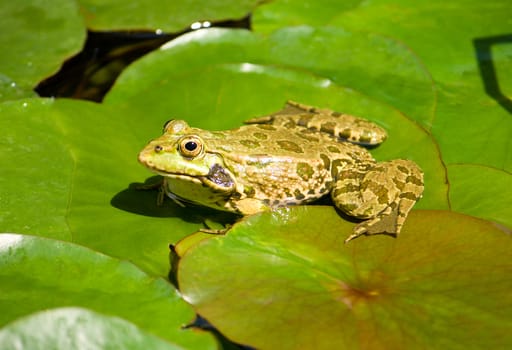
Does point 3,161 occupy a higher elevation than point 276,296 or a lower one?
higher

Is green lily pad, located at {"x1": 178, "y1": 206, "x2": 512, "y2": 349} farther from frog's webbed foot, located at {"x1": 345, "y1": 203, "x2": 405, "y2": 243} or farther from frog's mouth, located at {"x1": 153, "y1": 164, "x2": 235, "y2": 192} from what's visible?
frog's mouth, located at {"x1": 153, "y1": 164, "x2": 235, "y2": 192}

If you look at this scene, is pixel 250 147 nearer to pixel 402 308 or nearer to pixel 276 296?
pixel 276 296

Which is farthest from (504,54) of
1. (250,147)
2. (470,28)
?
(250,147)

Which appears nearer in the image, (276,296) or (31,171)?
(276,296)

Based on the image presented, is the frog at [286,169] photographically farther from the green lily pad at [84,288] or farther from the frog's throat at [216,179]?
the green lily pad at [84,288]

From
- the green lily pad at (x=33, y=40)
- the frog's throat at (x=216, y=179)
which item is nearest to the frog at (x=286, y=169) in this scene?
the frog's throat at (x=216, y=179)

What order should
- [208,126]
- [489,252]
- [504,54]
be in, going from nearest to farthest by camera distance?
[489,252]
[208,126]
[504,54]
